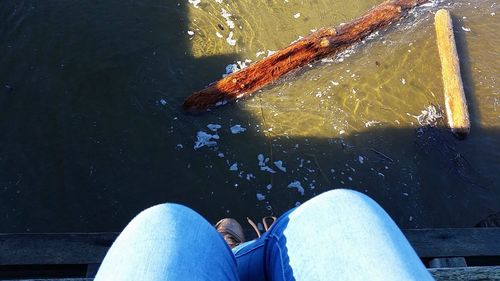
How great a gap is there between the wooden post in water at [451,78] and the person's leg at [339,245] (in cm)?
295

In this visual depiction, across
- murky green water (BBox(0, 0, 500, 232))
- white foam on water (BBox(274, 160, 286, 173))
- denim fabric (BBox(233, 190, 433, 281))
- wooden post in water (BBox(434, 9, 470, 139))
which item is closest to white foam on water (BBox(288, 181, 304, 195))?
murky green water (BBox(0, 0, 500, 232))

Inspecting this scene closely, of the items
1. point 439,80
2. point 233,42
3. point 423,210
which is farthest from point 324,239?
point 439,80

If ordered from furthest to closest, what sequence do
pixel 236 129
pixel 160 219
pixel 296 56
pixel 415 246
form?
pixel 296 56 → pixel 236 129 → pixel 415 246 → pixel 160 219

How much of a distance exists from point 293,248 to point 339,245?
0.56ft

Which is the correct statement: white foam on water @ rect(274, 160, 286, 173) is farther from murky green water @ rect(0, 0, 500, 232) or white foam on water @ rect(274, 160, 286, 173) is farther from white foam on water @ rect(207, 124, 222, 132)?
white foam on water @ rect(207, 124, 222, 132)

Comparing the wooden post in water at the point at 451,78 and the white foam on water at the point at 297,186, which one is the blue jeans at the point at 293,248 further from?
the wooden post in water at the point at 451,78

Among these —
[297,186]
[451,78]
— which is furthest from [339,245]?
[451,78]

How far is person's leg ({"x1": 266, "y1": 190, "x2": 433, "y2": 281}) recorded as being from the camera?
150cm

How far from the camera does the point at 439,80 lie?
4746 millimetres

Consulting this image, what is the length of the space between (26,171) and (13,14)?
1.69 m

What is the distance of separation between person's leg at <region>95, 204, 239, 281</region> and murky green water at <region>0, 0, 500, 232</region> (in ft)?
6.39

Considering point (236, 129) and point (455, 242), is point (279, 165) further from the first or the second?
point (455, 242)

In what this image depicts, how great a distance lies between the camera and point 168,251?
4.98 ft

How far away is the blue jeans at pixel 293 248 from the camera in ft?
4.83
